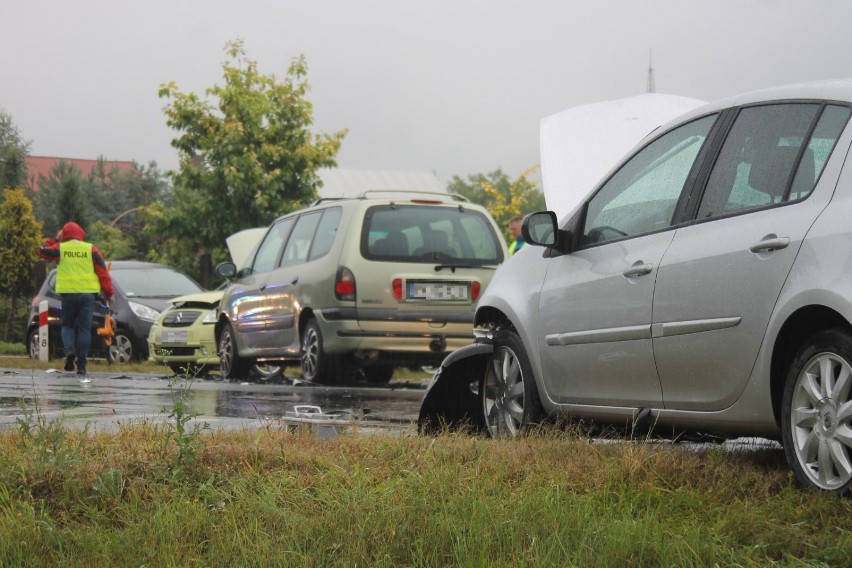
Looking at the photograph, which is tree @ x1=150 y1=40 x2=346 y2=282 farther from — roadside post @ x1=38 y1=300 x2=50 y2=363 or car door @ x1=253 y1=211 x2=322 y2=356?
car door @ x1=253 y1=211 x2=322 y2=356

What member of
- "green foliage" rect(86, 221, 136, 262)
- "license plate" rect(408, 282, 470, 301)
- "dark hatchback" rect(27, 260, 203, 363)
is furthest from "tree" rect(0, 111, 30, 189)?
"license plate" rect(408, 282, 470, 301)

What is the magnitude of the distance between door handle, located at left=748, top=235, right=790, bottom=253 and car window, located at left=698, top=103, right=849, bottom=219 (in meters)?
0.20

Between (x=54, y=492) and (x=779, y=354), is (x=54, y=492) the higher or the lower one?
the lower one

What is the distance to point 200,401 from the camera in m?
10.8

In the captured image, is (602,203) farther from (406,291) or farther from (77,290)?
(77,290)

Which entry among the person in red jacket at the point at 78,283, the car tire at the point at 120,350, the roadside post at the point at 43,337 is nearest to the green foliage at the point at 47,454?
the person in red jacket at the point at 78,283

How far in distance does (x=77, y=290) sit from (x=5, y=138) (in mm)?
55955

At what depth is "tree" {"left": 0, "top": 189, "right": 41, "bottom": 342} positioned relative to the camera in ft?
128

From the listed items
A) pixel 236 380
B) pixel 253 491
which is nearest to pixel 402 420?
pixel 253 491

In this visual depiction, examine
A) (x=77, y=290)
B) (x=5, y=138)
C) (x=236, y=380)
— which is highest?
(x=5, y=138)

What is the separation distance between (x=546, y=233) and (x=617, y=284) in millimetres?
760

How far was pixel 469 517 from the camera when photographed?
165 inches

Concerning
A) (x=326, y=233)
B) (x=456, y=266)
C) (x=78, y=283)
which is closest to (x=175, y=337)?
(x=78, y=283)

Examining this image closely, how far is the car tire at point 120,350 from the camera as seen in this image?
21.2 meters
